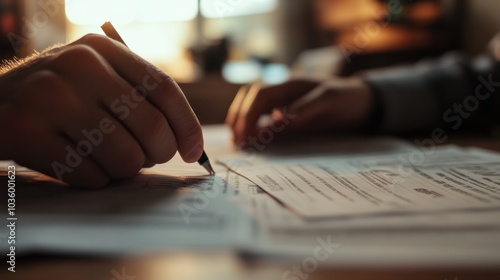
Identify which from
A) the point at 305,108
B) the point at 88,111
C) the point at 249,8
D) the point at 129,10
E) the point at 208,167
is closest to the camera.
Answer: the point at 88,111

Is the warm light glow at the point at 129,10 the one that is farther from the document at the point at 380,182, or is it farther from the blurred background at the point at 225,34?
the document at the point at 380,182

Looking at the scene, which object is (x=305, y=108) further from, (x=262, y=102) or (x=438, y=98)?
(x=438, y=98)

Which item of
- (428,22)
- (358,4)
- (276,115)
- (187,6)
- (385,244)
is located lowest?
(385,244)

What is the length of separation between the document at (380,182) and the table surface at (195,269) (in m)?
0.08

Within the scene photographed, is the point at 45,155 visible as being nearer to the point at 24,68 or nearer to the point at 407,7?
the point at 24,68

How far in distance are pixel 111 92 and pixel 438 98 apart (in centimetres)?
65

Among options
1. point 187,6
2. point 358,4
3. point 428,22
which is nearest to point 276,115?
point 428,22

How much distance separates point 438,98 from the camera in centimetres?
83

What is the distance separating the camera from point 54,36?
3.07 meters

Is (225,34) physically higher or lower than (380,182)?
higher

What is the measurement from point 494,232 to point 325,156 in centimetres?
35

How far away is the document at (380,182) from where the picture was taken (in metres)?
0.30

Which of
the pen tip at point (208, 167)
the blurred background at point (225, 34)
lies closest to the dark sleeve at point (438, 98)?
the pen tip at point (208, 167)

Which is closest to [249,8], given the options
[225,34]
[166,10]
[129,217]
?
[225,34]
